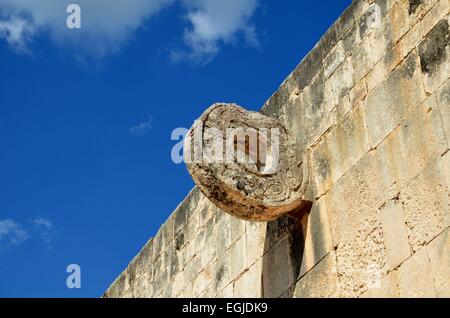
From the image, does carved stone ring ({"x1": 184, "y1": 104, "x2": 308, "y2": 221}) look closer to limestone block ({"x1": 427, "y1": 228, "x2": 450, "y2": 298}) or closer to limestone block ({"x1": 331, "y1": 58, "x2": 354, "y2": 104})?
limestone block ({"x1": 331, "y1": 58, "x2": 354, "y2": 104})

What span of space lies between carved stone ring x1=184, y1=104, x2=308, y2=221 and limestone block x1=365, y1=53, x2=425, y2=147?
77 cm

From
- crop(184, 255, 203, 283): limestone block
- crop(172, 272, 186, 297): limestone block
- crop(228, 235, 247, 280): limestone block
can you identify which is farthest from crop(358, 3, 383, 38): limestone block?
crop(172, 272, 186, 297): limestone block

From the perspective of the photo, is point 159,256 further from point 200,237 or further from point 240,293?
point 240,293

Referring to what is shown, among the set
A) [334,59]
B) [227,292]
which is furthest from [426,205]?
[227,292]

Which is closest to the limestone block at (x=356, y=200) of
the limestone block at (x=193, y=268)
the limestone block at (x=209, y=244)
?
the limestone block at (x=209, y=244)

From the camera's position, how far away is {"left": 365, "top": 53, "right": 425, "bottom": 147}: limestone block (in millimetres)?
4875

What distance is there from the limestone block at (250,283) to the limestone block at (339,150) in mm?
1041

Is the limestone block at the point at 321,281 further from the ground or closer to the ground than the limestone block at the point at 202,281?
closer to the ground

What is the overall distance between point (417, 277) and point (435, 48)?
4.58 feet

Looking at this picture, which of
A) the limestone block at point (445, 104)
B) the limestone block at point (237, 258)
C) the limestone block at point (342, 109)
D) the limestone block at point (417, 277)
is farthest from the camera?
the limestone block at point (237, 258)

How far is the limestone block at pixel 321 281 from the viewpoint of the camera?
17.2 feet

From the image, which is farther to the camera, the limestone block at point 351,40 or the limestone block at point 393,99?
the limestone block at point 351,40

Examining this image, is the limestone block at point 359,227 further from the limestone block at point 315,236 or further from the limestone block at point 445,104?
the limestone block at point 445,104
